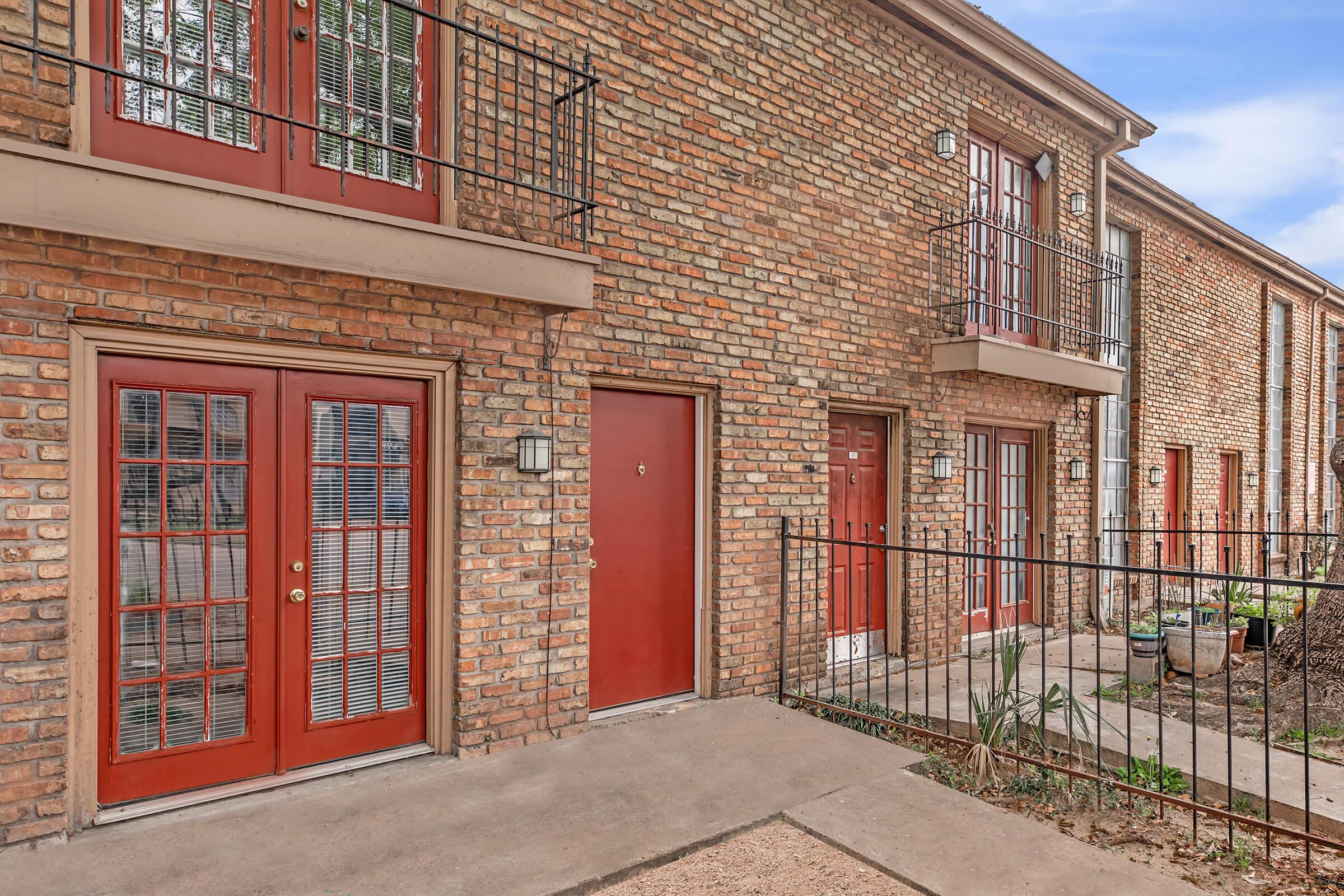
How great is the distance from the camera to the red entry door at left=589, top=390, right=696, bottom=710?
4.89 meters

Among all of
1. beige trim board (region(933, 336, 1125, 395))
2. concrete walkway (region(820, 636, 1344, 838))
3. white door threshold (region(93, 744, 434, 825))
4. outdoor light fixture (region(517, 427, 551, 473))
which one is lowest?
concrete walkway (region(820, 636, 1344, 838))

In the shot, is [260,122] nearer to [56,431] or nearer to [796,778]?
[56,431]

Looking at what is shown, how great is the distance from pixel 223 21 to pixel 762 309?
338 centimetres

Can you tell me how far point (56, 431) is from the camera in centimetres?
317

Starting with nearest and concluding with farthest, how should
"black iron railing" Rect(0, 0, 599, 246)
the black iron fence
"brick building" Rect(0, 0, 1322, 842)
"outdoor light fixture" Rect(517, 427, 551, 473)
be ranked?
"brick building" Rect(0, 0, 1322, 842) < "black iron railing" Rect(0, 0, 599, 246) < the black iron fence < "outdoor light fixture" Rect(517, 427, 551, 473)

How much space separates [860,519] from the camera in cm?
631

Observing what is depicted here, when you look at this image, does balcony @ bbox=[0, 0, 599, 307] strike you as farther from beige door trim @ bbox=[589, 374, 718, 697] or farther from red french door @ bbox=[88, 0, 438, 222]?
beige door trim @ bbox=[589, 374, 718, 697]

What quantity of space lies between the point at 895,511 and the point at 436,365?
395 centimetres

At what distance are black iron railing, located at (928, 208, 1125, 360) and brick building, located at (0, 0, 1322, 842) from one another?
0.19m

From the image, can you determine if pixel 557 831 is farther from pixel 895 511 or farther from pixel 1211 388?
pixel 1211 388

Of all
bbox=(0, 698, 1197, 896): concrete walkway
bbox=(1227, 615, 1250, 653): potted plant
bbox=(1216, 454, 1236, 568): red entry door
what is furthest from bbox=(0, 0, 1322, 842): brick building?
bbox=(1216, 454, 1236, 568): red entry door

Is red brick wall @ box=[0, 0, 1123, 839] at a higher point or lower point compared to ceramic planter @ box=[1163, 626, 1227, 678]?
higher

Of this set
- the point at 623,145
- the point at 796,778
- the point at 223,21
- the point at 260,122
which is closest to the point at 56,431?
the point at 260,122

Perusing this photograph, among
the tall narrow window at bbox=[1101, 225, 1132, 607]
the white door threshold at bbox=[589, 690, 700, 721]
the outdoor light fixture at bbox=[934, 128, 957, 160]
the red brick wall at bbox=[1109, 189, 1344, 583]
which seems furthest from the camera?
the red brick wall at bbox=[1109, 189, 1344, 583]
